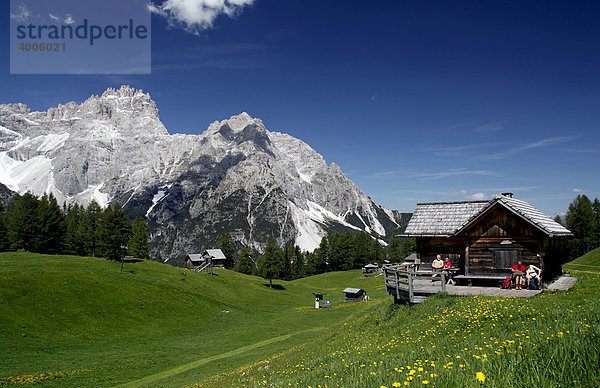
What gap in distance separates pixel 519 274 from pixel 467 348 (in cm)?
2095

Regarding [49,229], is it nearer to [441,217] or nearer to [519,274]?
[441,217]

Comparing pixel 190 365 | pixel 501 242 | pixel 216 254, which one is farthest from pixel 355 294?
pixel 216 254

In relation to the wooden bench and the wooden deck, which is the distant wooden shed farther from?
the wooden deck

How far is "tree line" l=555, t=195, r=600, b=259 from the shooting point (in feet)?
342

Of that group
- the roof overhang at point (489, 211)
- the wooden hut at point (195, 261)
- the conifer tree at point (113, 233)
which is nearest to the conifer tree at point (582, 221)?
the roof overhang at point (489, 211)

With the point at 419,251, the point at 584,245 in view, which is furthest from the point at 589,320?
the point at 584,245

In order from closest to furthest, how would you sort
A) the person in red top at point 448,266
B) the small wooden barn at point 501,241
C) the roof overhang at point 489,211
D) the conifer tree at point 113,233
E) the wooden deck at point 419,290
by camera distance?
the wooden deck at point 419,290 → the roof overhang at point 489,211 → the small wooden barn at point 501,241 → the person in red top at point 448,266 → the conifer tree at point 113,233

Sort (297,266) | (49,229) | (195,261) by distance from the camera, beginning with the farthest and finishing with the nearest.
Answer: (297,266) < (195,261) < (49,229)

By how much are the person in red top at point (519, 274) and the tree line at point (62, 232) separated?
77.3 meters

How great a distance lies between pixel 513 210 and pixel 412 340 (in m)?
19.2

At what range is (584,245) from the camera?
349 feet

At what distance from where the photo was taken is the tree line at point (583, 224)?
342 ft

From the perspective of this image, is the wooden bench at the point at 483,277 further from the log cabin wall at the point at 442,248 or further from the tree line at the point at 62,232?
the tree line at the point at 62,232

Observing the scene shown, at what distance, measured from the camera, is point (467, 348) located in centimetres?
991
